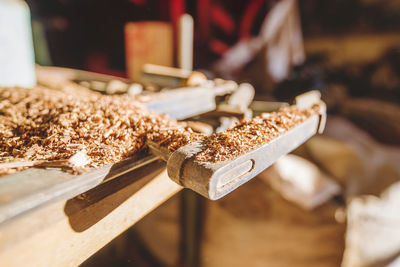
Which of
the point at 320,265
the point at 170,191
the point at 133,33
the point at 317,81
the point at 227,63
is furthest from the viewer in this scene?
the point at 227,63

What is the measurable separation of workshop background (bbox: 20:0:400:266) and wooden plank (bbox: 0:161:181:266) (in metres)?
0.64

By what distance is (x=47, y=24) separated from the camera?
5.45 m

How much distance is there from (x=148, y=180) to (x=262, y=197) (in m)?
1.63

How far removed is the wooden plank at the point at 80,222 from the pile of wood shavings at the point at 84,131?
4.2 inches

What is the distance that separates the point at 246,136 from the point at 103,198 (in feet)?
1.50

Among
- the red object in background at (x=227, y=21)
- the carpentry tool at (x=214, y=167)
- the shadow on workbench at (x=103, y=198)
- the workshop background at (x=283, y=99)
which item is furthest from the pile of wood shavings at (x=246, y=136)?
the red object in background at (x=227, y=21)

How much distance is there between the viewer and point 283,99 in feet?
12.3

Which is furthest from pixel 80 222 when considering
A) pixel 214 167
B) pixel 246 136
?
pixel 246 136

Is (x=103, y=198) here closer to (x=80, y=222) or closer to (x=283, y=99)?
(x=80, y=222)

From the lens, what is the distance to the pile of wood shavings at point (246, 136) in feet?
2.04

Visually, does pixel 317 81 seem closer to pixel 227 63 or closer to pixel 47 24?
pixel 227 63

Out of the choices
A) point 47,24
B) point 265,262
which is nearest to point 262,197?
point 265,262

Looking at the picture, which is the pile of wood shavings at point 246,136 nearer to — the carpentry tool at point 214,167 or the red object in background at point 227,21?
the carpentry tool at point 214,167

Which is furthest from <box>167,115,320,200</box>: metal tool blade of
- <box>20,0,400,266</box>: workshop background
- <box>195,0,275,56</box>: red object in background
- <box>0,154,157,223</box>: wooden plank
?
<box>195,0,275,56</box>: red object in background
